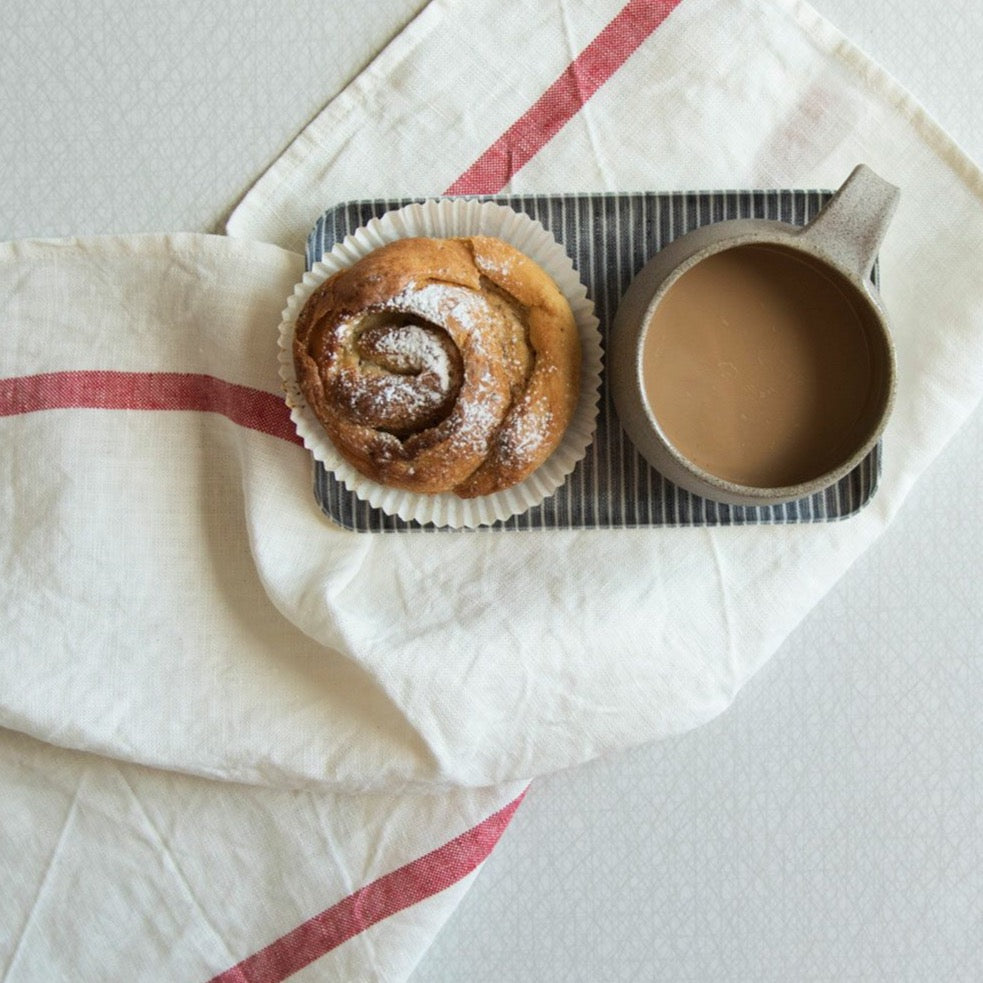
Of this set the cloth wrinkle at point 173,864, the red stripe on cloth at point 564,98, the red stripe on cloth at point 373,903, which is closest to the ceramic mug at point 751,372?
the red stripe on cloth at point 564,98

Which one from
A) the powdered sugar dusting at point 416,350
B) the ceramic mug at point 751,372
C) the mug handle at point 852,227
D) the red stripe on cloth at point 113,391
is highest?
the mug handle at point 852,227

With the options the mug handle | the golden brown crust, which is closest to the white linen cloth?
the golden brown crust

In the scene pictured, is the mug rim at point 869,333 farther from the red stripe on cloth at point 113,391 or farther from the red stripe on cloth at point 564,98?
the red stripe on cloth at point 113,391

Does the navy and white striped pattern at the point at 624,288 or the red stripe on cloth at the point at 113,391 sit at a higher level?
the navy and white striped pattern at the point at 624,288

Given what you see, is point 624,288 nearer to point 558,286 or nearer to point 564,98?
point 558,286

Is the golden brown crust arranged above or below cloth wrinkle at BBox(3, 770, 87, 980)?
above

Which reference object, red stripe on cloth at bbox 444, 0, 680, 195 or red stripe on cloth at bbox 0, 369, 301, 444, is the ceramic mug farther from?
red stripe on cloth at bbox 0, 369, 301, 444
